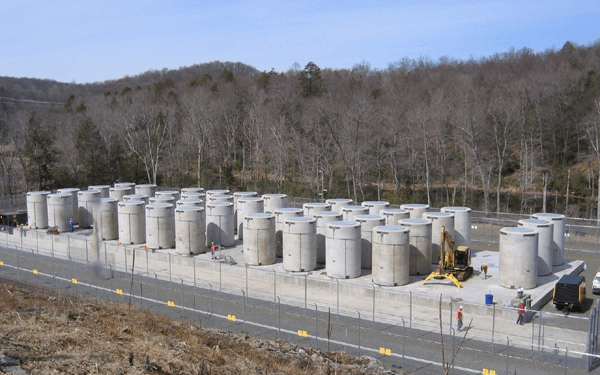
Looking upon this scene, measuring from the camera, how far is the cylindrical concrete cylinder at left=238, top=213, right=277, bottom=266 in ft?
105

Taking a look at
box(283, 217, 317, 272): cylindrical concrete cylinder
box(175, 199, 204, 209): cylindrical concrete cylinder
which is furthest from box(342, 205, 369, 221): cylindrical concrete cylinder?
box(175, 199, 204, 209): cylindrical concrete cylinder

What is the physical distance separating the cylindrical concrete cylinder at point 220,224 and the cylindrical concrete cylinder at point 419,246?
12510 mm

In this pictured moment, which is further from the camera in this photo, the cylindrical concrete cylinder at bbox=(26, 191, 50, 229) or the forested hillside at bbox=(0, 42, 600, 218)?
the forested hillside at bbox=(0, 42, 600, 218)

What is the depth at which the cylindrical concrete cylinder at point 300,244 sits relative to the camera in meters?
30.6

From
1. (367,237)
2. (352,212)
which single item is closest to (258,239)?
(367,237)

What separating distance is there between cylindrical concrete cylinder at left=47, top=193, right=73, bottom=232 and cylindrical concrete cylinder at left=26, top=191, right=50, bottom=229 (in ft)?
4.23

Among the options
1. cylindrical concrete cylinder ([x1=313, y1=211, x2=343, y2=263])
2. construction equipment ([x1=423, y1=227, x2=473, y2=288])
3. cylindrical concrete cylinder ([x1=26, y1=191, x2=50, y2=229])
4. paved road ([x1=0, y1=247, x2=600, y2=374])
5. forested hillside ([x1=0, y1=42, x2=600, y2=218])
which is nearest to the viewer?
paved road ([x1=0, y1=247, x2=600, y2=374])

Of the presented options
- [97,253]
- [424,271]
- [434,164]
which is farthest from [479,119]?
[97,253]

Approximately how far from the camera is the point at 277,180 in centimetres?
6262

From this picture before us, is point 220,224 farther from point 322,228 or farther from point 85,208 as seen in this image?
point 85,208

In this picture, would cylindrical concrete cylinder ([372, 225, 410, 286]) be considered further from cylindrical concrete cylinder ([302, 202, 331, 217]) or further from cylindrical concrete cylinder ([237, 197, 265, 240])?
cylindrical concrete cylinder ([237, 197, 265, 240])

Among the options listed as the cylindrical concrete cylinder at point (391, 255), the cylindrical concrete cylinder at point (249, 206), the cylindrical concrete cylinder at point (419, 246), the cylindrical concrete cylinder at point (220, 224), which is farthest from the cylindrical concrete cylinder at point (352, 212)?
the cylindrical concrete cylinder at point (220, 224)

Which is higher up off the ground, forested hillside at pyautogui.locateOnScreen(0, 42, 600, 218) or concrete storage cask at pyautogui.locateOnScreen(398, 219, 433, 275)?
forested hillside at pyautogui.locateOnScreen(0, 42, 600, 218)

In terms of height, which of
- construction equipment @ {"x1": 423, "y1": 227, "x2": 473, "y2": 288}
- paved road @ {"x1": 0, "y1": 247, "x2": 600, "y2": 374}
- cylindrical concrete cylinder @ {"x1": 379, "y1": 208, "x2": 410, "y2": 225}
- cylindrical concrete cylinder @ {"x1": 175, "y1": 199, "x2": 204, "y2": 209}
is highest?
cylindrical concrete cylinder @ {"x1": 175, "y1": 199, "x2": 204, "y2": 209}
